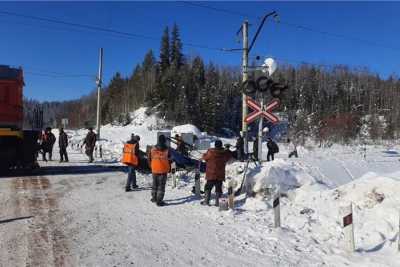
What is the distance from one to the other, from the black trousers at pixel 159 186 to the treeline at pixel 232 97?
54825 mm

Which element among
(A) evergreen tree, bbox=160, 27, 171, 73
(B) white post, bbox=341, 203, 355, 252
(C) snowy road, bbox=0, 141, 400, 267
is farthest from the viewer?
(A) evergreen tree, bbox=160, 27, 171, 73

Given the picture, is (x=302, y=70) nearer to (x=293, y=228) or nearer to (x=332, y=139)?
(x=332, y=139)

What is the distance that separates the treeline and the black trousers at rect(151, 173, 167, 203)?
2158 inches

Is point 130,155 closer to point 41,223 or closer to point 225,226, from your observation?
point 41,223

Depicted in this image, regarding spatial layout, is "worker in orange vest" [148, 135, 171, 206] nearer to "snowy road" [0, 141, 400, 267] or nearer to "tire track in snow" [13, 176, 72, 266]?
"snowy road" [0, 141, 400, 267]

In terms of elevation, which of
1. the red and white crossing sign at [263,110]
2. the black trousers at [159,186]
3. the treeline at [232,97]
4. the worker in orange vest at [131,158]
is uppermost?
the treeline at [232,97]

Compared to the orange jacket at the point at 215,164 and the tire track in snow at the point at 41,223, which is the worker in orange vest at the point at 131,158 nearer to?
the tire track in snow at the point at 41,223

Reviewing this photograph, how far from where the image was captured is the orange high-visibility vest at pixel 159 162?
10812 millimetres

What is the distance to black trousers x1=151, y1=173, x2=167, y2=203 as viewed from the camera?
10734mm

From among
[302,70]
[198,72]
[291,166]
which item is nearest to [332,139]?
[198,72]

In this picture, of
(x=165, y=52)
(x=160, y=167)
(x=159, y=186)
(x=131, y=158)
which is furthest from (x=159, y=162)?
(x=165, y=52)

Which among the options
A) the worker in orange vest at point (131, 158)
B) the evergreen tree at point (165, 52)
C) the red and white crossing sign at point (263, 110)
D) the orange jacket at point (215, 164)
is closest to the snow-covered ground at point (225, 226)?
the worker in orange vest at point (131, 158)

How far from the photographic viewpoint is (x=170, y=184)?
1414 cm

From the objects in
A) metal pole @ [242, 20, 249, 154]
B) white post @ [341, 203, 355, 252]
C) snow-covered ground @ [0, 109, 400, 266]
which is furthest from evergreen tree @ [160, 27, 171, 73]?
white post @ [341, 203, 355, 252]
